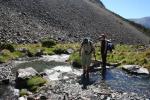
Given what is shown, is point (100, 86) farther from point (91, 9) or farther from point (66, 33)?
point (91, 9)

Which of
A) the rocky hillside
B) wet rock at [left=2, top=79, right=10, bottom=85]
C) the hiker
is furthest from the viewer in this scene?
the rocky hillside

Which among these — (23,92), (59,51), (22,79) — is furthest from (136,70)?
(59,51)

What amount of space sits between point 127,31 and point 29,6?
31.6 metres

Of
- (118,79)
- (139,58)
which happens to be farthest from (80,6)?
(118,79)

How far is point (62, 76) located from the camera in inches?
1120

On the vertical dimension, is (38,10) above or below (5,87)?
above

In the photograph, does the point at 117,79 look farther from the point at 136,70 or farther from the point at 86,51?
the point at 86,51

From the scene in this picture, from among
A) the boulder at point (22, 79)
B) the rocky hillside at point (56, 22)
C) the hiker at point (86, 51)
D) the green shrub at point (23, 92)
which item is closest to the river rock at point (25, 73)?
the boulder at point (22, 79)

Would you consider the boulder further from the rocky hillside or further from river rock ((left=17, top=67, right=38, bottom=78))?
the rocky hillside

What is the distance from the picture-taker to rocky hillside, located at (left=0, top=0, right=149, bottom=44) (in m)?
72.6

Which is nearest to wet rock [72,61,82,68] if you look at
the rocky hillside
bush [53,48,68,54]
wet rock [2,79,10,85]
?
wet rock [2,79,10,85]

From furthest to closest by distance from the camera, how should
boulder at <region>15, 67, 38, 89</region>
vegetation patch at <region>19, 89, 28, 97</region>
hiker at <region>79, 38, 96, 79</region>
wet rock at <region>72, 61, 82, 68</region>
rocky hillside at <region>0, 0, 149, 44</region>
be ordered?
rocky hillside at <region>0, 0, 149, 44</region>, wet rock at <region>72, 61, 82, 68</region>, hiker at <region>79, 38, 96, 79</region>, boulder at <region>15, 67, 38, 89</region>, vegetation patch at <region>19, 89, 28, 97</region>

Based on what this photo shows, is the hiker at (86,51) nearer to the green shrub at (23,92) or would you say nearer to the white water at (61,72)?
the white water at (61,72)

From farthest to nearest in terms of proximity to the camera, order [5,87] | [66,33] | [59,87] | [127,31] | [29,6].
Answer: [127,31] → [29,6] → [66,33] → [5,87] → [59,87]
